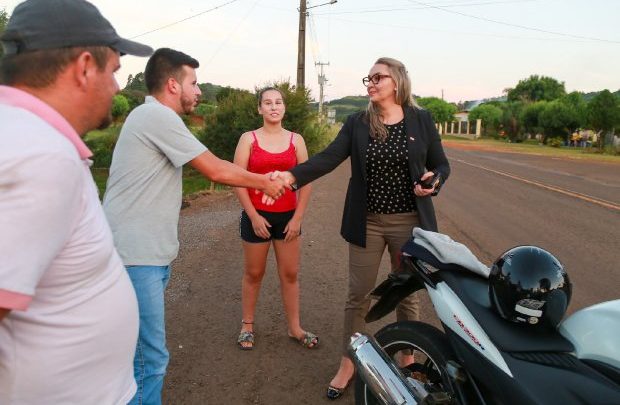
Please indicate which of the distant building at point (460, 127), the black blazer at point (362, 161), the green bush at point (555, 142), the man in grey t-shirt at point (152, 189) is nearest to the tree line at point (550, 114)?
the green bush at point (555, 142)

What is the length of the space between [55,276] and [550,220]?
9.30 meters

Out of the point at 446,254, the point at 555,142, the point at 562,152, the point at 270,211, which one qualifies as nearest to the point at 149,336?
the point at 446,254

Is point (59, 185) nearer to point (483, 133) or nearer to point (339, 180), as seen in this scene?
point (339, 180)

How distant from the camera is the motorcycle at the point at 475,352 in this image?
184 cm

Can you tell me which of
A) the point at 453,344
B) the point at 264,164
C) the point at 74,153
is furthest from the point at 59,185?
the point at 264,164

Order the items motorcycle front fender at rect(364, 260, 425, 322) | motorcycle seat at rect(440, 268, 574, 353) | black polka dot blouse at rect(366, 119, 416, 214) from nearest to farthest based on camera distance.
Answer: motorcycle seat at rect(440, 268, 574, 353)
motorcycle front fender at rect(364, 260, 425, 322)
black polka dot blouse at rect(366, 119, 416, 214)

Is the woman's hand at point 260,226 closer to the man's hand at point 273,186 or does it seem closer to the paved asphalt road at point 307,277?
the man's hand at point 273,186

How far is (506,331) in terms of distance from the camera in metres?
2.08

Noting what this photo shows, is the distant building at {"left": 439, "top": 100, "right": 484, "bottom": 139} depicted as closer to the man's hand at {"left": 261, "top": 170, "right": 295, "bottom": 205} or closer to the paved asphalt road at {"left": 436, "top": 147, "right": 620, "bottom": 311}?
the paved asphalt road at {"left": 436, "top": 147, "right": 620, "bottom": 311}

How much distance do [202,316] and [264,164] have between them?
5.15ft

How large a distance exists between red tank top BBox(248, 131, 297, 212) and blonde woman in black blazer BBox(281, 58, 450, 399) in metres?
0.42

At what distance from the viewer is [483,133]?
86.6m

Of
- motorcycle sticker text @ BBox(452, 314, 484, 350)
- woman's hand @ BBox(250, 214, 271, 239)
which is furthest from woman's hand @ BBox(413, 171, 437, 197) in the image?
woman's hand @ BBox(250, 214, 271, 239)

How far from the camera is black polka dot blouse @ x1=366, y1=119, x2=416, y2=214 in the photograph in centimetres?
329
